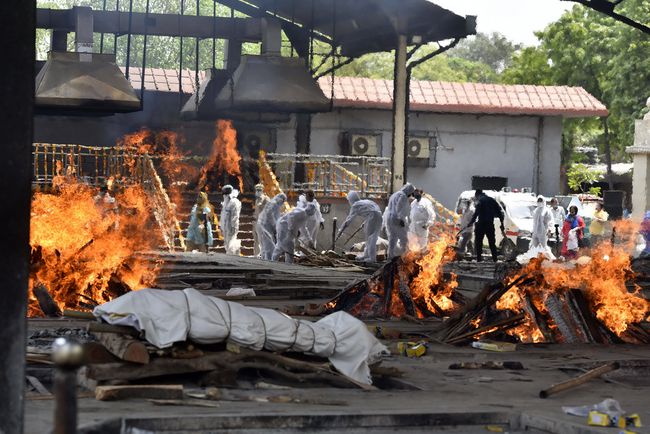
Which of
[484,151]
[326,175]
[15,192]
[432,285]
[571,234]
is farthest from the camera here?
[484,151]

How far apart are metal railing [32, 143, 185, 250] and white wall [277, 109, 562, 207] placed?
1117 cm

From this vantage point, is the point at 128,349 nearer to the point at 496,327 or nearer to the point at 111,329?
the point at 111,329

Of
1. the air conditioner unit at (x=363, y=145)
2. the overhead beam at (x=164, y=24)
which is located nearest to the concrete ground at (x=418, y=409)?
the overhead beam at (x=164, y=24)

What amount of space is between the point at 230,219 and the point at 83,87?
7.73m

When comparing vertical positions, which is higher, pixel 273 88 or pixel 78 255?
pixel 273 88

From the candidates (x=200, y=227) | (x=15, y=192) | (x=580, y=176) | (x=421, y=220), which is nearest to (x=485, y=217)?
(x=421, y=220)

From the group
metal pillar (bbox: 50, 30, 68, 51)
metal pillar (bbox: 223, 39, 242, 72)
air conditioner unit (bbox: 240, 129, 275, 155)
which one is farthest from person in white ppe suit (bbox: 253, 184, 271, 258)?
metal pillar (bbox: 50, 30, 68, 51)

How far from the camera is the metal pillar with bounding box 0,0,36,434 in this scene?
19.0 feet

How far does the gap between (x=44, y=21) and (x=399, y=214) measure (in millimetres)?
8696

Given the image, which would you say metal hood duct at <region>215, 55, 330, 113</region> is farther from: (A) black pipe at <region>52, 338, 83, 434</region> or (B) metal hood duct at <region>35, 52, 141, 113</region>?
(A) black pipe at <region>52, 338, 83, 434</region>

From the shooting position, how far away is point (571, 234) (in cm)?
2902

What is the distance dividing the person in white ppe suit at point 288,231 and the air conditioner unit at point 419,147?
13241mm

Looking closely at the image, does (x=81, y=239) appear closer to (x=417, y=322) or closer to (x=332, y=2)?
(x=417, y=322)

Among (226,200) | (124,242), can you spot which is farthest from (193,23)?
(124,242)
